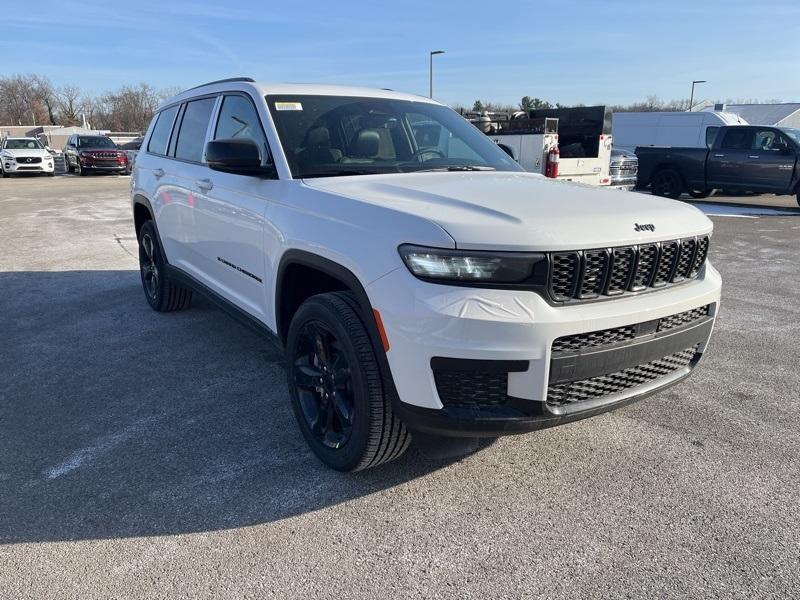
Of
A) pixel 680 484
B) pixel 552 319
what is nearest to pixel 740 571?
pixel 680 484

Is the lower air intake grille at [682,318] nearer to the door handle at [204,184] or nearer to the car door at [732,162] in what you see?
the door handle at [204,184]

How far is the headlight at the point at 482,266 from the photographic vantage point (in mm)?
2406

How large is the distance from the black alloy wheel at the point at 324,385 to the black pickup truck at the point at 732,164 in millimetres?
14535

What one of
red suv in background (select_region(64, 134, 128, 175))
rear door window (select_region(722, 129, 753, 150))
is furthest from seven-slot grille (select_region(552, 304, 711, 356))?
red suv in background (select_region(64, 134, 128, 175))

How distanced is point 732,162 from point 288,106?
14151 mm

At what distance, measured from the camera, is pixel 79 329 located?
554 cm

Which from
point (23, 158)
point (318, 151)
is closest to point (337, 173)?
point (318, 151)

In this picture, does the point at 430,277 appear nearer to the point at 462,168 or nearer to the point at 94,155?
the point at 462,168

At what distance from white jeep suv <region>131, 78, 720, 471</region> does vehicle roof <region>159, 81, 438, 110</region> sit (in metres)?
0.02

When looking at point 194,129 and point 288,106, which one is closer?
point 288,106

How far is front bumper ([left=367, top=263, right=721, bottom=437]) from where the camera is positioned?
238 centimetres

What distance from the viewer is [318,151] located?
3586mm

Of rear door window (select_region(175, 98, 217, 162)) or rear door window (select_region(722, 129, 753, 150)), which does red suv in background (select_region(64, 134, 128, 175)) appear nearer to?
rear door window (select_region(722, 129, 753, 150))

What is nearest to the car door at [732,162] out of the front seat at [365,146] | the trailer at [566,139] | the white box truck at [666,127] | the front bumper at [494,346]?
the trailer at [566,139]
